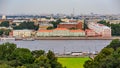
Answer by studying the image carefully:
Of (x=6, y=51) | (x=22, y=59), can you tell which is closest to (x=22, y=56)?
(x=22, y=59)

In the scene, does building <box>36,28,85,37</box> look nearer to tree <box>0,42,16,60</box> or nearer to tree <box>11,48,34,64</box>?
tree <box>0,42,16,60</box>

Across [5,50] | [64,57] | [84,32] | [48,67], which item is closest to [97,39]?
[84,32]

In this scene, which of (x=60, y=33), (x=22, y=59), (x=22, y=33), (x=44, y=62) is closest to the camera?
(x=44, y=62)

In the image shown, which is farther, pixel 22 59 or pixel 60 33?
pixel 60 33

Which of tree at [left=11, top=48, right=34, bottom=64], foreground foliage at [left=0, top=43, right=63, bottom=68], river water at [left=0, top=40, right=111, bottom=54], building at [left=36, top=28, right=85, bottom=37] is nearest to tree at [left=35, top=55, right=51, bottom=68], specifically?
foreground foliage at [left=0, top=43, right=63, bottom=68]

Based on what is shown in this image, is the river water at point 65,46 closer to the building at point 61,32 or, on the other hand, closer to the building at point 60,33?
the building at point 60,33

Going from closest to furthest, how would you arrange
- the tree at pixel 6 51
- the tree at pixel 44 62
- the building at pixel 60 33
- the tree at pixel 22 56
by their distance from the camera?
the tree at pixel 44 62, the tree at pixel 22 56, the tree at pixel 6 51, the building at pixel 60 33

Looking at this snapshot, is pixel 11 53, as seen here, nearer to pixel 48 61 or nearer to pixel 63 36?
pixel 48 61

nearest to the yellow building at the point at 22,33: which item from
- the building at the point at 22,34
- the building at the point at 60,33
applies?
the building at the point at 22,34

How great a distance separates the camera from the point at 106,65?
15.9 feet

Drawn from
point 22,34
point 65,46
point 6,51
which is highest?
point 6,51

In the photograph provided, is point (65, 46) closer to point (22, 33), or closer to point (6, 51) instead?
point (22, 33)

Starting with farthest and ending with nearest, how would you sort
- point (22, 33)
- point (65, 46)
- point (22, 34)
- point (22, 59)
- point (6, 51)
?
point (22, 33) → point (22, 34) → point (65, 46) → point (6, 51) → point (22, 59)

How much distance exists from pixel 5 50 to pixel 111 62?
80.5 inches
